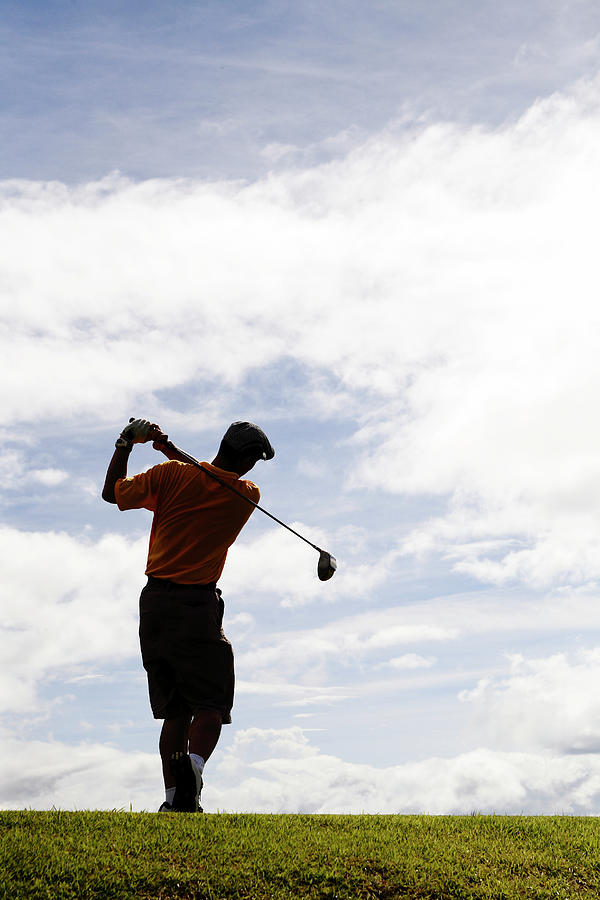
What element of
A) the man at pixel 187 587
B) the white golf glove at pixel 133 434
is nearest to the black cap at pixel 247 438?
the man at pixel 187 587

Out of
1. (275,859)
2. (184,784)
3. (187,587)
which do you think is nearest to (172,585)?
(187,587)

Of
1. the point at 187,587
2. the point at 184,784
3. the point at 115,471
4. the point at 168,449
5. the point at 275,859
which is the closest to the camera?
the point at 275,859

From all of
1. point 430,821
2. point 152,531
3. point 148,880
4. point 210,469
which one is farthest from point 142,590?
point 430,821

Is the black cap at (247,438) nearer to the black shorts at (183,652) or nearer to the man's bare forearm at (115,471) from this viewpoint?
the man's bare forearm at (115,471)

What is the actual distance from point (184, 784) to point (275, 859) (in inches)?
54.2

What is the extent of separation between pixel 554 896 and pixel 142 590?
13.7ft

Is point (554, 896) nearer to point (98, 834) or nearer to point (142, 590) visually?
point (98, 834)

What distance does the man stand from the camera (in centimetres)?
778

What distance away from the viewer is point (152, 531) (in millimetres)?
8305

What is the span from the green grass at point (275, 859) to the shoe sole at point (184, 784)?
0.76ft

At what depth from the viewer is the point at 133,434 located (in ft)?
27.2

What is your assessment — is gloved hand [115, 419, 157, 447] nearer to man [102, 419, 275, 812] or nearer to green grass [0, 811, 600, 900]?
man [102, 419, 275, 812]

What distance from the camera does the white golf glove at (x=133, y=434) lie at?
327 inches

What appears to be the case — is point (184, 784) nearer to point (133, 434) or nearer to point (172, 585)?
point (172, 585)
